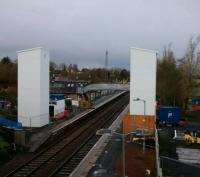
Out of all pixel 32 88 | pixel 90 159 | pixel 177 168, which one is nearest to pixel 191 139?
pixel 177 168

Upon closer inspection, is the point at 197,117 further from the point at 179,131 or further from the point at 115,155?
the point at 115,155

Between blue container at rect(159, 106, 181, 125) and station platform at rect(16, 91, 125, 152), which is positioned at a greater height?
blue container at rect(159, 106, 181, 125)

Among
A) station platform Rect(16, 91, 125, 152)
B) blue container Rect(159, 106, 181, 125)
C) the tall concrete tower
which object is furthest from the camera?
blue container Rect(159, 106, 181, 125)

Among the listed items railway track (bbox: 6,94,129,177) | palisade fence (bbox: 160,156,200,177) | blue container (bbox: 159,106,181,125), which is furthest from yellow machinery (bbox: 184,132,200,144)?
blue container (bbox: 159,106,181,125)

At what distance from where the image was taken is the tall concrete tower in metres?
43.0

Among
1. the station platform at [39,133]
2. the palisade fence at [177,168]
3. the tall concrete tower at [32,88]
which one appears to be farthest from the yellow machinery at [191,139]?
the tall concrete tower at [32,88]

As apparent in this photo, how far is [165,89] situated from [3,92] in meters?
27.1

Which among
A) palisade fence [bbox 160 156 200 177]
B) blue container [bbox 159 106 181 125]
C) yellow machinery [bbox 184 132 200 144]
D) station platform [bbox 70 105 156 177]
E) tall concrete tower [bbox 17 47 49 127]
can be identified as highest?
tall concrete tower [bbox 17 47 49 127]

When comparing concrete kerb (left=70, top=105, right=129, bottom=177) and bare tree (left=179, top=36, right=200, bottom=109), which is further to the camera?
bare tree (left=179, top=36, right=200, bottom=109)

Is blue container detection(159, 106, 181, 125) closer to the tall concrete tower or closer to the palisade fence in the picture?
the tall concrete tower

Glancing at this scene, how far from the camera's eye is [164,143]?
3525 centimetres

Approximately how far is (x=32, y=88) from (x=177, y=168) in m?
22.2

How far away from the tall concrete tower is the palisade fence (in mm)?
18578

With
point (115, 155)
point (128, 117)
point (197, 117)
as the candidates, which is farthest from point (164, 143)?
point (197, 117)
